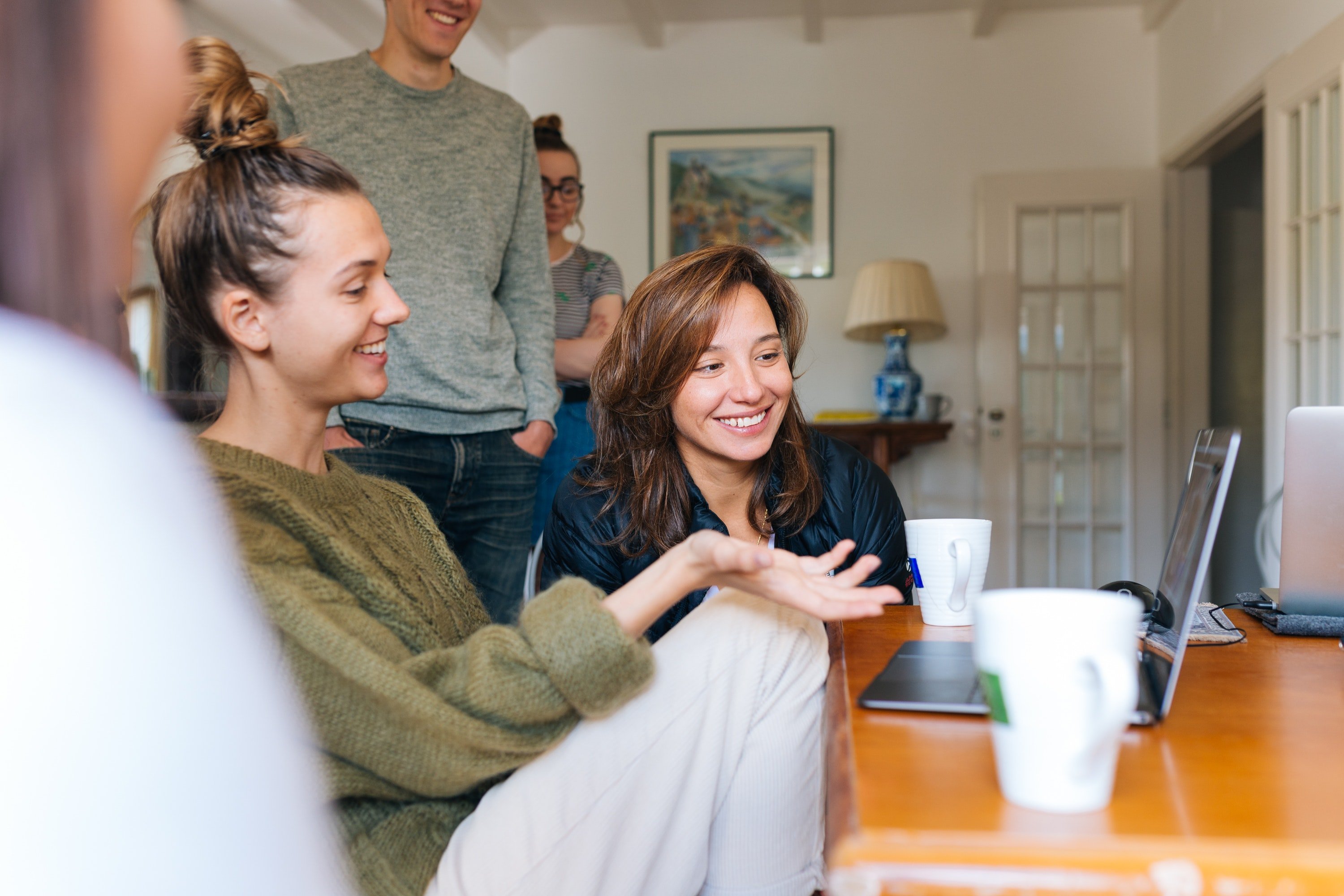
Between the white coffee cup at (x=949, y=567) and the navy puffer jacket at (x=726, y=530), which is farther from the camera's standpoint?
the navy puffer jacket at (x=726, y=530)

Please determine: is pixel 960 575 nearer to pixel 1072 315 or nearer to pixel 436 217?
pixel 436 217

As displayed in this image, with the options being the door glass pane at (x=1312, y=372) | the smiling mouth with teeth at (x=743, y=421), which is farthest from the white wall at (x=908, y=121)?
the smiling mouth with teeth at (x=743, y=421)

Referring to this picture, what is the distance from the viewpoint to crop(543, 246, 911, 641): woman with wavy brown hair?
1.50 meters

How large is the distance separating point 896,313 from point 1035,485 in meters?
1.01

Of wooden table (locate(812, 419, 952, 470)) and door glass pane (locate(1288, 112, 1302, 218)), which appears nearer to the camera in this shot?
door glass pane (locate(1288, 112, 1302, 218))

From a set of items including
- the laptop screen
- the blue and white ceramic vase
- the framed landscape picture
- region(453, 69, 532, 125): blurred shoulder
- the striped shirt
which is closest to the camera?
the laptop screen

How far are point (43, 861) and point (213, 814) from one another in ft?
0.20

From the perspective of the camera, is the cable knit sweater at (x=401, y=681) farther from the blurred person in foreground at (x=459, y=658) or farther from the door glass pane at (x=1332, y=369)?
the door glass pane at (x=1332, y=369)

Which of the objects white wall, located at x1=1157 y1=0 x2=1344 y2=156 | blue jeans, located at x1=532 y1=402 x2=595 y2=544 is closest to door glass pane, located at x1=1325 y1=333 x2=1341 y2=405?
white wall, located at x1=1157 y1=0 x2=1344 y2=156

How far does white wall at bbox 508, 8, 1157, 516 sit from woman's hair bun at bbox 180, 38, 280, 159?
3553mm

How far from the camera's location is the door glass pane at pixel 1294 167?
315 centimetres

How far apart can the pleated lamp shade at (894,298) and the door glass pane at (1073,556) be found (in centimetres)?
108

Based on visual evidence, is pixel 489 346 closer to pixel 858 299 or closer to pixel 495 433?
pixel 495 433

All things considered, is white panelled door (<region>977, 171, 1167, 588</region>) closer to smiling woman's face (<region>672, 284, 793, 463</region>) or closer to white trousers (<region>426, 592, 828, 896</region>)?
smiling woman's face (<region>672, 284, 793, 463</region>)
